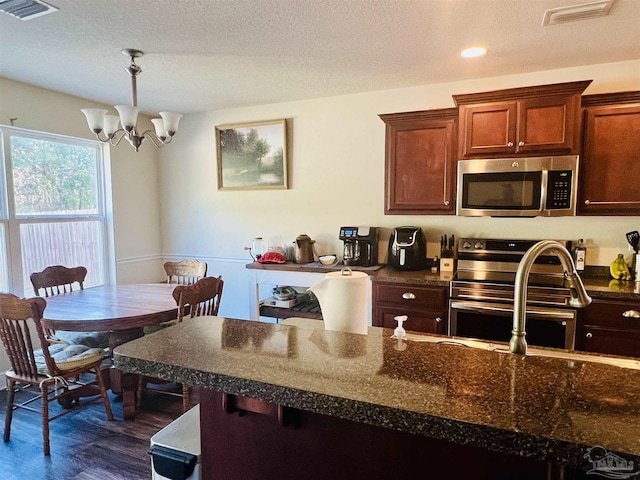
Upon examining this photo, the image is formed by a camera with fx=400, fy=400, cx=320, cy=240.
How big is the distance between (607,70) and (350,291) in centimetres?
296

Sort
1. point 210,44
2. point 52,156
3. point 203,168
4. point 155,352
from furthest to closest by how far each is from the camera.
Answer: point 203,168, point 52,156, point 210,44, point 155,352

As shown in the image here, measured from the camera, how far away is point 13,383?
2.58 m

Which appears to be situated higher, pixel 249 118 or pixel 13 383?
pixel 249 118

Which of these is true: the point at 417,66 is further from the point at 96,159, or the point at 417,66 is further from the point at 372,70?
the point at 96,159

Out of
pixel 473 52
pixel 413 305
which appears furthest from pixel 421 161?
pixel 413 305

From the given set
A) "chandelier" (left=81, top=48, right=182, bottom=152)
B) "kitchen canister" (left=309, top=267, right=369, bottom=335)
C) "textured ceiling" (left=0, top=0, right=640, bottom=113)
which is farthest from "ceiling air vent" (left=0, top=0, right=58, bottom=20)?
"kitchen canister" (left=309, top=267, right=369, bottom=335)

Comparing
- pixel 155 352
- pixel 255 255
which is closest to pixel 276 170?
pixel 255 255

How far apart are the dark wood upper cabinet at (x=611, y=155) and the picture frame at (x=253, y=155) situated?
2.52 meters

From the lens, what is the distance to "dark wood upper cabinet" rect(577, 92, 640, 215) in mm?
2678

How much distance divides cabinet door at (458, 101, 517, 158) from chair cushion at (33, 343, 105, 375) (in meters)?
2.97

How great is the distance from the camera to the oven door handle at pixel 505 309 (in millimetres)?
2568

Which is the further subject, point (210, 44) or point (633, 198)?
point (633, 198)

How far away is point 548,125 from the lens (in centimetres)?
277

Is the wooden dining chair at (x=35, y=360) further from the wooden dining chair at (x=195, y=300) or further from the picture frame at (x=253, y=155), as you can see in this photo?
the picture frame at (x=253, y=155)
